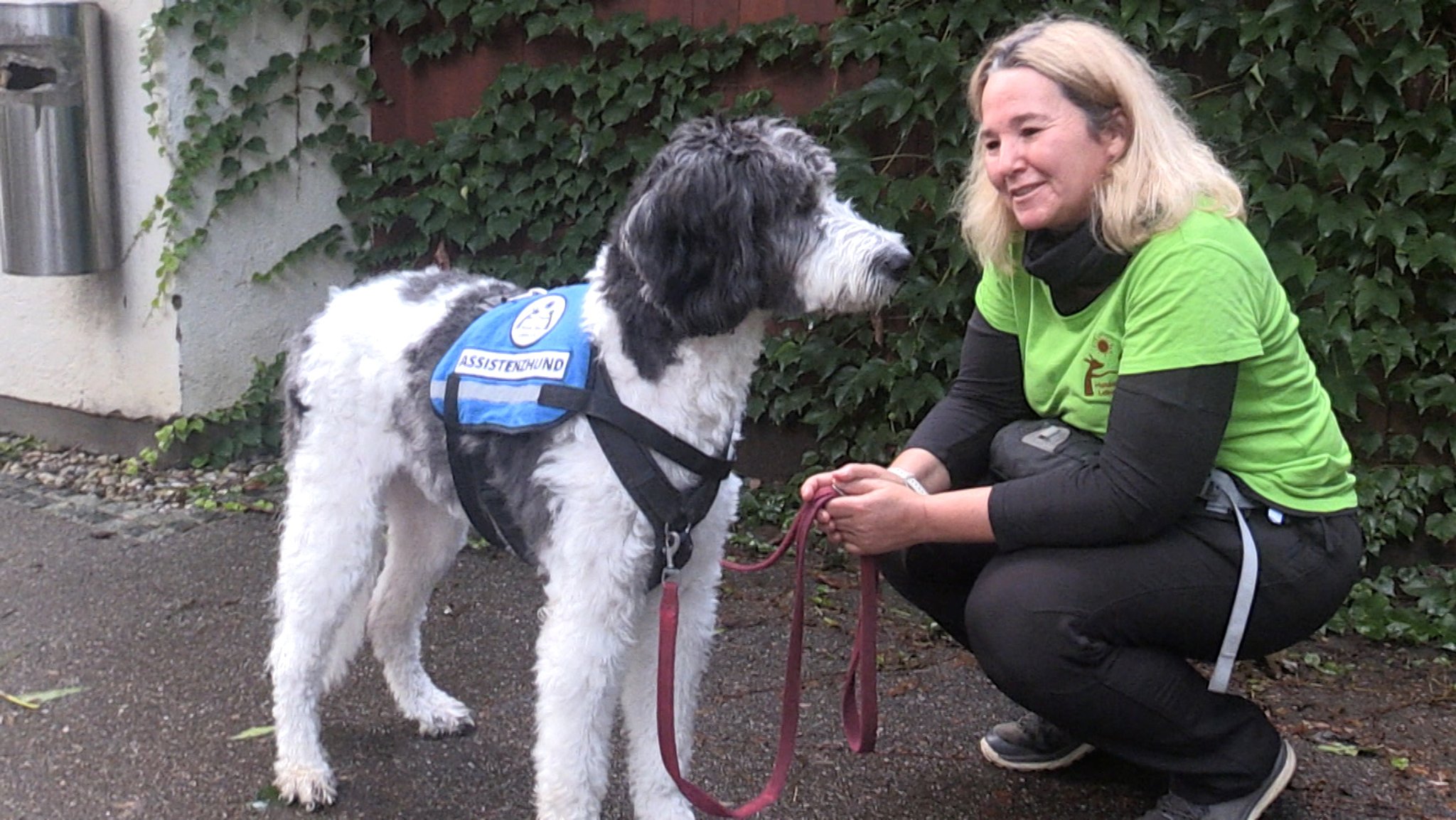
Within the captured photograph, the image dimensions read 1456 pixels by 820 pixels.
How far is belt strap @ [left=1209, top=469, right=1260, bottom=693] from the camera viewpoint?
2.74m

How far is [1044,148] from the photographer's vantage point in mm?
2725

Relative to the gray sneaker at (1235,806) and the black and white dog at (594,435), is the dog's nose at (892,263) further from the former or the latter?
the gray sneaker at (1235,806)

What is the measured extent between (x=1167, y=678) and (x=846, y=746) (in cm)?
103

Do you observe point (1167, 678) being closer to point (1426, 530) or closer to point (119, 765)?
point (1426, 530)

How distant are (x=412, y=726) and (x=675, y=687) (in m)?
1.02

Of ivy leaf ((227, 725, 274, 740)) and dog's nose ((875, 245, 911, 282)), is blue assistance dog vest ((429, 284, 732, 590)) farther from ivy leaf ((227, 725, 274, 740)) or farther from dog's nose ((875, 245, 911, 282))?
ivy leaf ((227, 725, 274, 740))

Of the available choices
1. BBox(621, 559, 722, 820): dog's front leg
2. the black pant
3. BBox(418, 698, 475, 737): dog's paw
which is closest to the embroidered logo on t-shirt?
the black pant

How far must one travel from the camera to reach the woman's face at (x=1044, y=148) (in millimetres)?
2709

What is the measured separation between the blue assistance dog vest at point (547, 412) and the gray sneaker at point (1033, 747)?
114 cm

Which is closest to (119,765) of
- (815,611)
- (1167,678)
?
(815,611)

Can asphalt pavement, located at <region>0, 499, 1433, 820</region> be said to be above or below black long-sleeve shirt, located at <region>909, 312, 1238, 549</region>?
below

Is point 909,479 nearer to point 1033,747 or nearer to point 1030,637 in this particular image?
point 1030,637

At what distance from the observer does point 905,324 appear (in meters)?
5.04

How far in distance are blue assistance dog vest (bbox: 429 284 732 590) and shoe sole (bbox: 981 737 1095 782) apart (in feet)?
3.75
